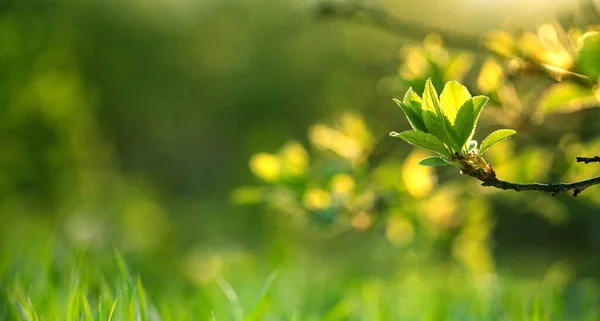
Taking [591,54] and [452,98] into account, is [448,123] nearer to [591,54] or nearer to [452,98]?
[452,98]

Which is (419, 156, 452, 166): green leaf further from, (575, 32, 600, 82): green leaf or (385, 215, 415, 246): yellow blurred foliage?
(385, 215, 415, 246): yellow blurred foliage

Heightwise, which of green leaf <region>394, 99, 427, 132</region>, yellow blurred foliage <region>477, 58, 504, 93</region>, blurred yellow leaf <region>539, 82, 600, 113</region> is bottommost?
yellow blurred foliage <region>477, 58, 504, 93</region>

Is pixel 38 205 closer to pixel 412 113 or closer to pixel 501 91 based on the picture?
pixel 501 91

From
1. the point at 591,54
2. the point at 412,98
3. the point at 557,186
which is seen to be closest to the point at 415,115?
the point at 412,98

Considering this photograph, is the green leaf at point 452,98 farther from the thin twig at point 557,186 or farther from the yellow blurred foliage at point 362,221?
the yellow blurred foliage at point 362,221

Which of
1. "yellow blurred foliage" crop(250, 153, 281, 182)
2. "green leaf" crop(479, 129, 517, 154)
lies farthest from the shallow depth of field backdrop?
"green leaf" crop(479, 129, 517, 154)

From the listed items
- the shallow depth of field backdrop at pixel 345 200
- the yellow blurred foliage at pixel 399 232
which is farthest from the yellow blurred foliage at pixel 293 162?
the yellow blurred foliage at pixel 399 232
